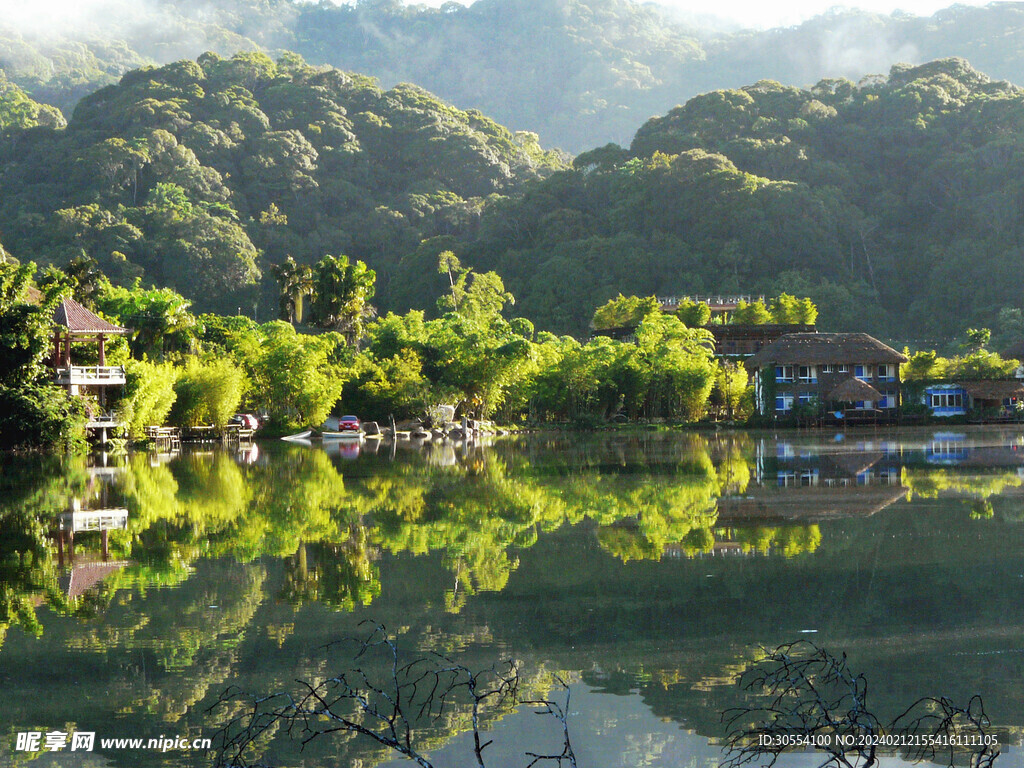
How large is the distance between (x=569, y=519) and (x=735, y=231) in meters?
76.5

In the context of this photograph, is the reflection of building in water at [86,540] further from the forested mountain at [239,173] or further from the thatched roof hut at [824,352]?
the forested mountain at [239,173]

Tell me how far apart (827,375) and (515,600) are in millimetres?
48095

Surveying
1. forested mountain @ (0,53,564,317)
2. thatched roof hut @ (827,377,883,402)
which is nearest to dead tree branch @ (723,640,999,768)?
thatched roof hut @ (827,377,883,402)

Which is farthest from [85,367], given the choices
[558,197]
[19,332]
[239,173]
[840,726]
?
[239,173]

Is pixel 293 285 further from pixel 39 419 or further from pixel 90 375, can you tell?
pixel 39 419

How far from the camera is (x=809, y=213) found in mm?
88562

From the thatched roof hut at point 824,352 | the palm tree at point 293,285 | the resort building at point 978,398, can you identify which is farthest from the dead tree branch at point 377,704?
the resort building at point 978,398

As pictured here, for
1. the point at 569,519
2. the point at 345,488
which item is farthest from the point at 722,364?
the point at 569,519

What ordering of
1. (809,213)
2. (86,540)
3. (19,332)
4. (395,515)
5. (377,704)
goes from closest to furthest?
(377,704) < (86,540) < (395,515) < (19,332) < (809,213)

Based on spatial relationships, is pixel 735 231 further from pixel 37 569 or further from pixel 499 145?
pixel 37 569

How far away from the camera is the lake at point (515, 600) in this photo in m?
6.46

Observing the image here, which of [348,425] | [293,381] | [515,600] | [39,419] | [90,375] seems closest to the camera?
[515,600]

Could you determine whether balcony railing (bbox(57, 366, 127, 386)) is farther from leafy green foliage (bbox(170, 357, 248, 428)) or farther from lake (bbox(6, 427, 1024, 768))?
lake (bbox(6, 427, 1024, 768))

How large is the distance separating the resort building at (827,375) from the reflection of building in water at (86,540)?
130ft
